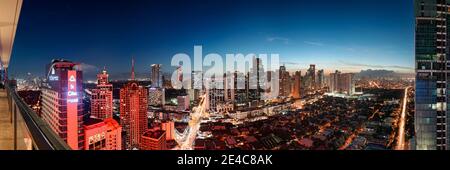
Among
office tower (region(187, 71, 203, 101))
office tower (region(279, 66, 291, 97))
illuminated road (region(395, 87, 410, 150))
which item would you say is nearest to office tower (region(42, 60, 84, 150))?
office tower (region(187, 71, 203, 101))

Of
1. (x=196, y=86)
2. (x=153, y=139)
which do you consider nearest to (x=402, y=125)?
(x=196, y=86)

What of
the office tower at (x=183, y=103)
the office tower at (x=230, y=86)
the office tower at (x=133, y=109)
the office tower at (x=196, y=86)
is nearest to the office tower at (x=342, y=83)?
the office tower at (x=230, y=86)

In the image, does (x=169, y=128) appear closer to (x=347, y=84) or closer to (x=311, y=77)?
(x=311, y=77)

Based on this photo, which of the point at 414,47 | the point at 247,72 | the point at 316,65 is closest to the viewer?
the point at 247,72

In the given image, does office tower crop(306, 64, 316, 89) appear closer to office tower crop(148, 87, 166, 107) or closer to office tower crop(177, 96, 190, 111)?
office tower crop(177, 96, 190, 111)

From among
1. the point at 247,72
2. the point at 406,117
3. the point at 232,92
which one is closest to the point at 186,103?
the point at 232,92
